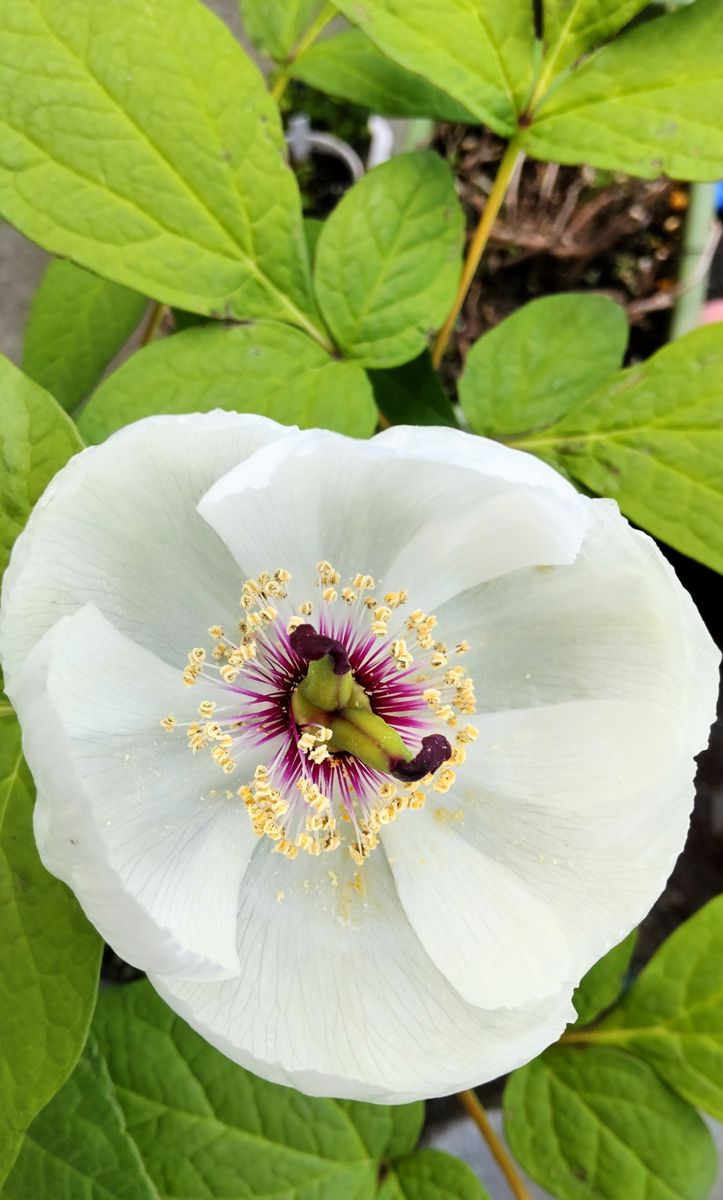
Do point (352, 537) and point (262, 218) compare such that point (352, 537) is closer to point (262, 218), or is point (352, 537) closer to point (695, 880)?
point (262, 218)

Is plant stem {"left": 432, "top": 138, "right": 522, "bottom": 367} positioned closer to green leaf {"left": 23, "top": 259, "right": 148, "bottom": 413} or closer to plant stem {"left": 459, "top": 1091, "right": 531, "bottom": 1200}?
green leaf {"left": 23, "top": 259, "right": 148, "bottom": 413}

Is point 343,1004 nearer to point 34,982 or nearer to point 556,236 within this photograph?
point 34,982

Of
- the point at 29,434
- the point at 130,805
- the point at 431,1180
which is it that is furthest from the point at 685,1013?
the point at 29,434

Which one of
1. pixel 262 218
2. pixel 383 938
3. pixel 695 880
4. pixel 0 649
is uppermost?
pixel 262 218

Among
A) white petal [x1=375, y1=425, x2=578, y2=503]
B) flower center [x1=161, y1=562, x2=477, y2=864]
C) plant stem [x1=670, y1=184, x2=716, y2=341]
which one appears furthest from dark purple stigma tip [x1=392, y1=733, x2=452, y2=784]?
plant stem [x1=670, y1=184, x2=716, y2=341]

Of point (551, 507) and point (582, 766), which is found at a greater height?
point (551, 507)

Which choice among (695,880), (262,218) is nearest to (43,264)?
(262,218)
